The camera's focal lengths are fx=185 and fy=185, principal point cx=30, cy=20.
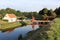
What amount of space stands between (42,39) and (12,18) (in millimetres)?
51834

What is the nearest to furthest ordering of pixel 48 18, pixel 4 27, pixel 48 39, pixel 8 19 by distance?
pixel 48 39, pixel 4 27, pixel 48 18, pixel 8 19

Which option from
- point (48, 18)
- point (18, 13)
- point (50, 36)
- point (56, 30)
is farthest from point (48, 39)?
point (18, 13)

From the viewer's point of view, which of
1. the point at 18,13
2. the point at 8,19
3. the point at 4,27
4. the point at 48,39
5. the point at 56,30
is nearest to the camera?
the point at 48,39

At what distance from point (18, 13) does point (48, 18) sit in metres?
40.2

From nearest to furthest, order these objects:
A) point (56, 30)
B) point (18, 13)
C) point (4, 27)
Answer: point (56, 30) < point (4, 27) < point (18, 13)

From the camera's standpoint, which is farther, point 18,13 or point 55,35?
point 18,13

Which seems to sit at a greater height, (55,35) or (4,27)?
(55,35)

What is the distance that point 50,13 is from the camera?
57.6m

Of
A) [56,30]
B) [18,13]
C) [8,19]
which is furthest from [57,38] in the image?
[18,13]

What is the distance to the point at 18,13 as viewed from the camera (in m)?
95.5

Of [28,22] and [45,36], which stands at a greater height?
[45,36]

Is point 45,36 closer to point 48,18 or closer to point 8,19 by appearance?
point 48,18

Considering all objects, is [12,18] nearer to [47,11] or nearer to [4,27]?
[47,11]

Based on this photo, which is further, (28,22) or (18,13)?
(18,13)
